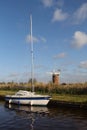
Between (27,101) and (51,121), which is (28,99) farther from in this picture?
(51,121)

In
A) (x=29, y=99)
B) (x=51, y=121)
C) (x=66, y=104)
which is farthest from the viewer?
(x=29, y=99)

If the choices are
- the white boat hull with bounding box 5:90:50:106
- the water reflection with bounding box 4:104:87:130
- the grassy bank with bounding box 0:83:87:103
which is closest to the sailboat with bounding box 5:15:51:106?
the white boat hull with bounding box 5:90:50:106

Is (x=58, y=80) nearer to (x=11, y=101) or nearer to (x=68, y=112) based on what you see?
(x=11, y=101)

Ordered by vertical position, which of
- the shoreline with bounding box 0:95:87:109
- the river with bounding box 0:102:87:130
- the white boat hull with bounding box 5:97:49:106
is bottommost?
the river with bounding box 0:102:87:130

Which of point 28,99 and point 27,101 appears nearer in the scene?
point 28,99

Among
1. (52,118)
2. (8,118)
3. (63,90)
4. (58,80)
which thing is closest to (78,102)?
(52,118)

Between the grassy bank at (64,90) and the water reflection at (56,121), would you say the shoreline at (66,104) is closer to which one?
the water reflection at (56,121)

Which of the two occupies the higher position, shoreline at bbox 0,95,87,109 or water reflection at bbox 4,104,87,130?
shoreline at bbox 0,95,87,109

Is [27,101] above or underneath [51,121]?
above

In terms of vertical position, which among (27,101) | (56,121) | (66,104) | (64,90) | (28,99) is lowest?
(56,121)

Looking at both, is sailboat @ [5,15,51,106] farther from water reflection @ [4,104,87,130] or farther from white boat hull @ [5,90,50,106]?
water reflection @ [4,104,87,130]

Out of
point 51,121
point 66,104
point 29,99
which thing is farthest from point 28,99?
point 51,121

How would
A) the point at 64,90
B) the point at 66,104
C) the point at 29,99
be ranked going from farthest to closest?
the point at 64,90 < the point at 29,99 < the point at 66,104

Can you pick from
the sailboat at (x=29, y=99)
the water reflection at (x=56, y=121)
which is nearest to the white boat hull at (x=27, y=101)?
the sailboat at (x=29, y=99)
